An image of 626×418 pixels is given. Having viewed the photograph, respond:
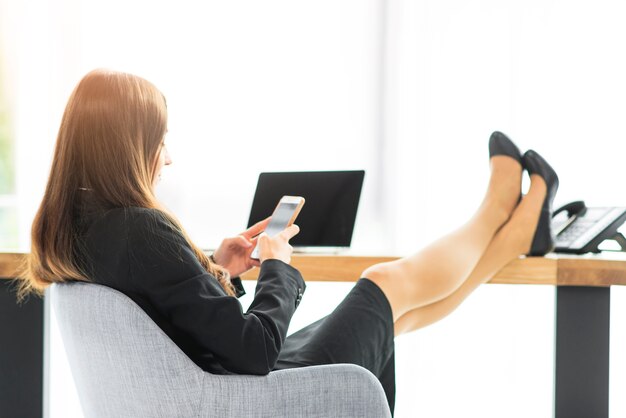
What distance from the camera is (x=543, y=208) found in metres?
1.75

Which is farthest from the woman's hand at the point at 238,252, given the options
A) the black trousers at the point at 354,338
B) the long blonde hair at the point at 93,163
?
the long blonde hair at the point at 93,163

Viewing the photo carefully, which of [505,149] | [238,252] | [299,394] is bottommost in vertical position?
[299,394]

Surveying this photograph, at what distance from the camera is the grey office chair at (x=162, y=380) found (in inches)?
40.3

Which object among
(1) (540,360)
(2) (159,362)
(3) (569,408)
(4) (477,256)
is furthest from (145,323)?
(1) (540,360)

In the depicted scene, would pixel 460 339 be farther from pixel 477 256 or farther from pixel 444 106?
pixel 477 256

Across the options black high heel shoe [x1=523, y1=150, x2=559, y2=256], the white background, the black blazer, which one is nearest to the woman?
the black blazer

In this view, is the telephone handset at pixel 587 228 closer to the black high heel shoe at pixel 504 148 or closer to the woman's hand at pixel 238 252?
the black high heel shoe at pixel 504 148

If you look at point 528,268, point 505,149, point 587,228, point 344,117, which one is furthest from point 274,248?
point 344,117

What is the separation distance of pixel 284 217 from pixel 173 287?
42 centimetres

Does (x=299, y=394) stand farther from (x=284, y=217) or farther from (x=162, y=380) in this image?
(x=284, y=217)

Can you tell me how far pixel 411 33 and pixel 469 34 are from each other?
0.67ft

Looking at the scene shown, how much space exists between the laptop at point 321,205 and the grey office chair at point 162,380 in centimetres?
102

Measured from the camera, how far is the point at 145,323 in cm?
102

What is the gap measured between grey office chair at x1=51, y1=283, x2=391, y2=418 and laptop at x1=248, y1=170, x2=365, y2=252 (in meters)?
1.02
